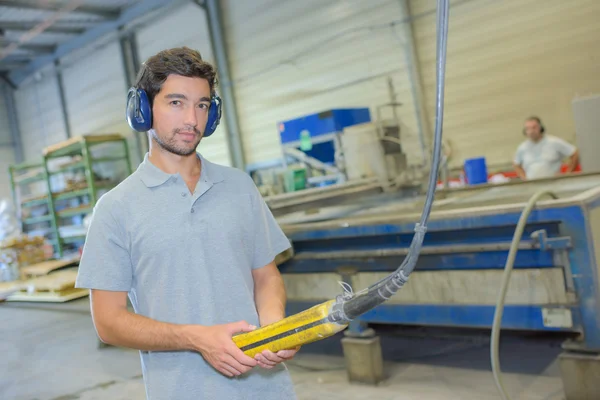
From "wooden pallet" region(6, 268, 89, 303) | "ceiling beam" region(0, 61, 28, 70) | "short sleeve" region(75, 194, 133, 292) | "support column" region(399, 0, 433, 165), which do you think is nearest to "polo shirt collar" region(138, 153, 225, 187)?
"short sleeve" region(75, 194, 133, 292)

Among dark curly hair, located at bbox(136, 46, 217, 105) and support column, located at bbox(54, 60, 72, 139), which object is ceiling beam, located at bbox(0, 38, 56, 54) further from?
dark curly hair, located at bbox(136, 46, 217, 105)

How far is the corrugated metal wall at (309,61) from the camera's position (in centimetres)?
686

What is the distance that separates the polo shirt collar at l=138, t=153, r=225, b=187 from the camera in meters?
1.29

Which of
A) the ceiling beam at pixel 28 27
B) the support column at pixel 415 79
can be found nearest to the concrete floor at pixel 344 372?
the support column at pixel 415 79

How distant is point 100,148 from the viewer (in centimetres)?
1181

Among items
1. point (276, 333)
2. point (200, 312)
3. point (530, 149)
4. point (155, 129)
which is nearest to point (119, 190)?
point (155, 129)

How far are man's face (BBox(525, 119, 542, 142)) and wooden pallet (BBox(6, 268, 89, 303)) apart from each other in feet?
18.2

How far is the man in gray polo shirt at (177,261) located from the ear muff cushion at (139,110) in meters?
0.01

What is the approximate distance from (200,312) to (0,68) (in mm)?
14541

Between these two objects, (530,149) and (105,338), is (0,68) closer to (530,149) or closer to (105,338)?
(530,149)

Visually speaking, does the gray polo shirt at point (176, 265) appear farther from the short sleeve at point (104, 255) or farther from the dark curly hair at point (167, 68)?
the dark curly hair at point (167, 68)

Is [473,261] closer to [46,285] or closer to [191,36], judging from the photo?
[46,285]

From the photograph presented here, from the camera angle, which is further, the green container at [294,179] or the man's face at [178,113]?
the green container at [294,179]

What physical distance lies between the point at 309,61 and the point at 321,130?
161 cm
